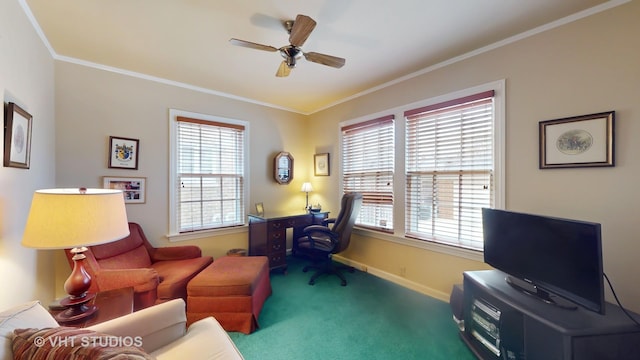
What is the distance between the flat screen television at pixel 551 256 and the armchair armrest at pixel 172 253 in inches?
116

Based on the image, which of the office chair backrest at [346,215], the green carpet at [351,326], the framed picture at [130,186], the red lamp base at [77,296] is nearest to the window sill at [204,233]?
the framed picture at [130,186]

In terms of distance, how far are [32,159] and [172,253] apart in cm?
140

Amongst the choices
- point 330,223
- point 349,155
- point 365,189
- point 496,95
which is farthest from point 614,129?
point 330,223

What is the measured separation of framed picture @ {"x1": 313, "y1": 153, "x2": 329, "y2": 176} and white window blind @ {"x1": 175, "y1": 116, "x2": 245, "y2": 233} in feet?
3.96

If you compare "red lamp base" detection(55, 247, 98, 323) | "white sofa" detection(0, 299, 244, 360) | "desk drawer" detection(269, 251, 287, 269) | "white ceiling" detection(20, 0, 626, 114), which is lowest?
"desk drawer" detection(269, 251, 287, 269)

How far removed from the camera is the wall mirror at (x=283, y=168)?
12.6 feet

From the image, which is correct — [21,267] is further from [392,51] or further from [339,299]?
[392,51]

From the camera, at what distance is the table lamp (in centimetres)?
117

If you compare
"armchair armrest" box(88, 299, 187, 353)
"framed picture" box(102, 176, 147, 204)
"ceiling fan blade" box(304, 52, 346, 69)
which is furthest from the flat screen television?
"framed picture" box(102, 176, 147, 204)

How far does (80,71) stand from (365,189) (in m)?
3.47

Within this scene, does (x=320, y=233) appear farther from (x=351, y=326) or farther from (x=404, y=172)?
(x=404, y=172)

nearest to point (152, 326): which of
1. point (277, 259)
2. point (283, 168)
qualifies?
point (277, 259)

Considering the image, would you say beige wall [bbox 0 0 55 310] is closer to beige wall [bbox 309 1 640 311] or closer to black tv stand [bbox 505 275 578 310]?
black tv stand [bbox 505 275 578 310]

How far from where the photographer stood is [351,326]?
2094 mm
